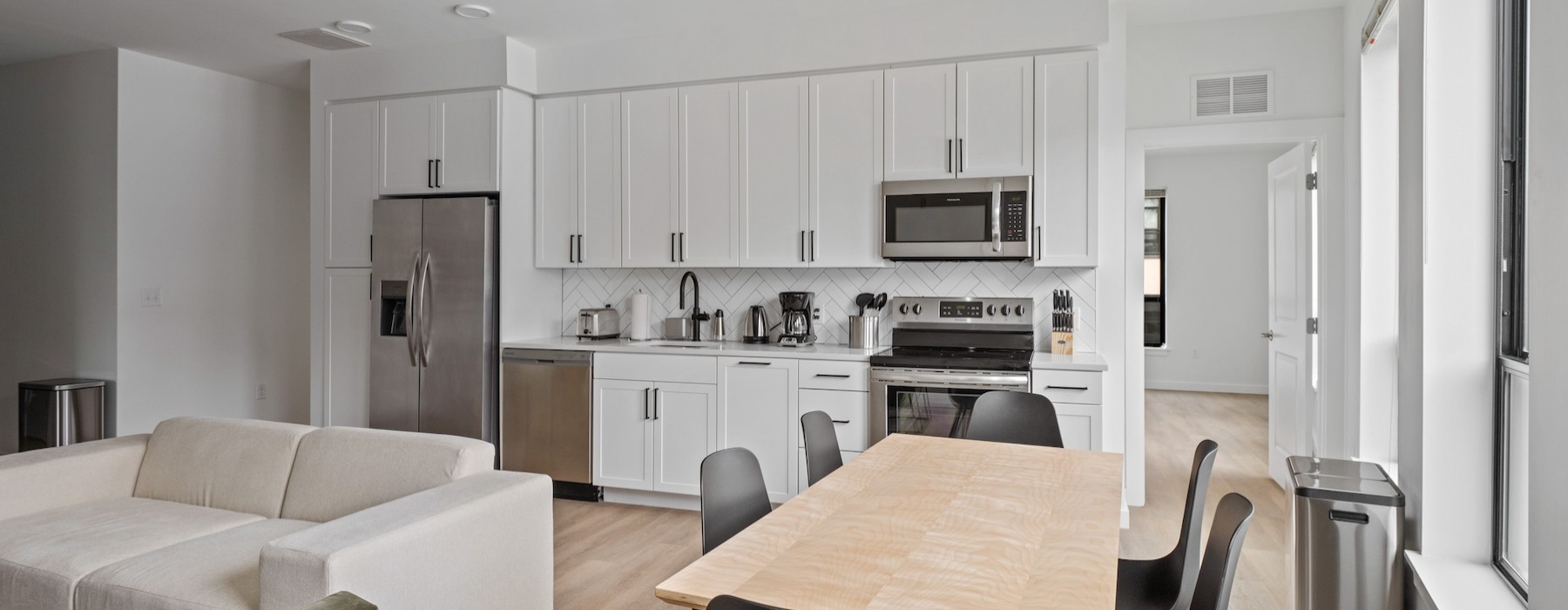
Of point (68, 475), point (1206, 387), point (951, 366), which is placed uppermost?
point (951, 366)

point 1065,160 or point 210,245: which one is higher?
point 1065,160

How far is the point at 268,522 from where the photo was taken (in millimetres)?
2686

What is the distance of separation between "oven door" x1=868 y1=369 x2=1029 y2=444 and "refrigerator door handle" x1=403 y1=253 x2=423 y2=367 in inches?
99.0

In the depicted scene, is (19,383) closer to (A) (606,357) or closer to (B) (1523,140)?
(A) (606,357)

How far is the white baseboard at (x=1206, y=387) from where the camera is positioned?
841 cm

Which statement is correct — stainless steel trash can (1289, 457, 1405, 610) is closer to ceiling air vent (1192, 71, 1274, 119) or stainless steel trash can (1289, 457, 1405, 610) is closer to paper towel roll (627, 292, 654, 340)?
ceiling air vent (1192, 71, 1274, 119)

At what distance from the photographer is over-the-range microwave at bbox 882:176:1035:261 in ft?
13.1

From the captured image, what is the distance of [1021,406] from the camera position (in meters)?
3.09

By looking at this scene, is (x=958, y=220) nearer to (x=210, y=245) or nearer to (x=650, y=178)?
(x=650, y=178)

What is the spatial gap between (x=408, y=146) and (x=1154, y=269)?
23.3ft

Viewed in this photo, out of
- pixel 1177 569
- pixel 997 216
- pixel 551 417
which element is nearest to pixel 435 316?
pixel 551 417

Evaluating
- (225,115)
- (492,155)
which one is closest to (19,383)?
(225,115)

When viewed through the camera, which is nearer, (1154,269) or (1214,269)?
(1214,269)

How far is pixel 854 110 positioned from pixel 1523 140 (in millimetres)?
2636
